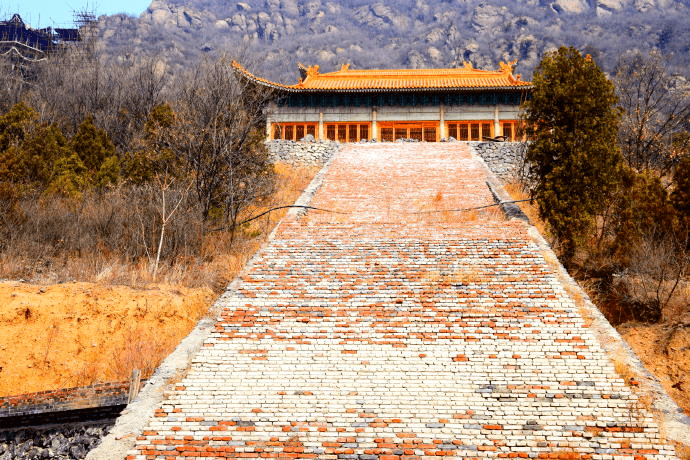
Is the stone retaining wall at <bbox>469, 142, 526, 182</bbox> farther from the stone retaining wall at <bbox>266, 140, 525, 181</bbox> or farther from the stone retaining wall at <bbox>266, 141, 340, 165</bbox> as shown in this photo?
the stone retaining wall at <bbox>266, 141, 340, 165</bbox>

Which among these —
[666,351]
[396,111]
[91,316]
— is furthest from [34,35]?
[666,351]

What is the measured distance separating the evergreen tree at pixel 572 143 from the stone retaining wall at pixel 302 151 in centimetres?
1270

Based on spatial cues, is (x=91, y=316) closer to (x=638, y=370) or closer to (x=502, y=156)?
(x=638, y=370)

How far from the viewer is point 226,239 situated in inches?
558

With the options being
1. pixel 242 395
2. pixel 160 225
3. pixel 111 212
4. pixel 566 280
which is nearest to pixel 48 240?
pixel 111 212

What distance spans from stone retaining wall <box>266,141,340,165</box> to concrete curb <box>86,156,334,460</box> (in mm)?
16111

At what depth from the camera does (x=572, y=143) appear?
12.8 meters

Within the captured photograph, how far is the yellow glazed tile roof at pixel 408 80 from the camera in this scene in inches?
1131

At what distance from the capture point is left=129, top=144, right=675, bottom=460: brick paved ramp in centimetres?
645

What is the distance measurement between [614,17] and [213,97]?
8748cm

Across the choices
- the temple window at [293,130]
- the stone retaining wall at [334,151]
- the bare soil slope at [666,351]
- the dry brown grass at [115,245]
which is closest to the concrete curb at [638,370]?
the bare soil slope at [666,351]

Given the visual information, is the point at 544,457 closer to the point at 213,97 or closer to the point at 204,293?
the point at 204,293

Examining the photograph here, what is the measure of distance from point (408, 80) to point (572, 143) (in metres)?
19.7

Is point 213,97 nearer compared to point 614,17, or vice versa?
point 213,97
